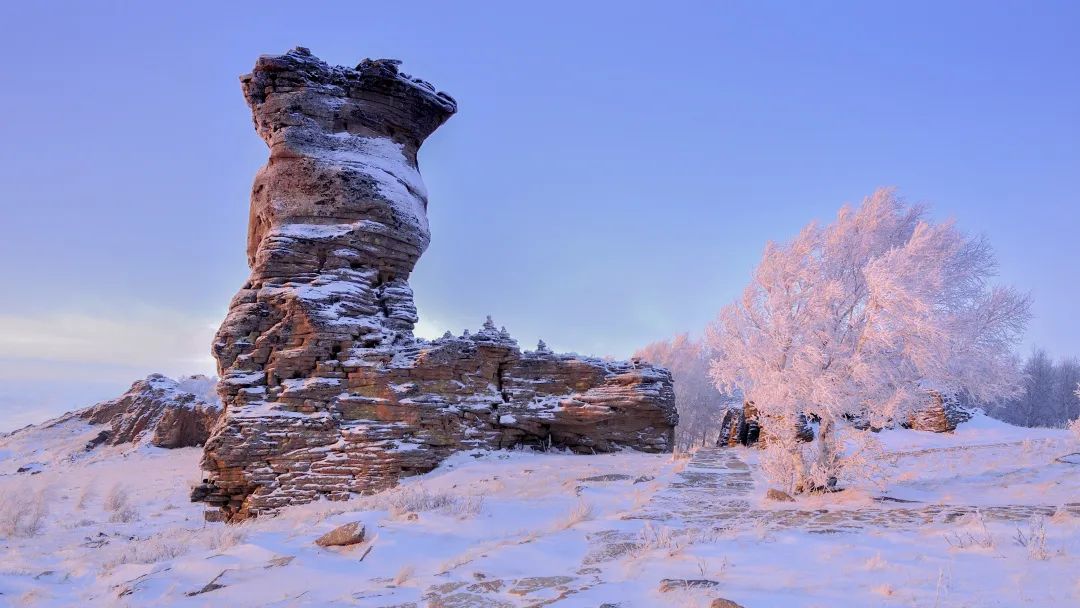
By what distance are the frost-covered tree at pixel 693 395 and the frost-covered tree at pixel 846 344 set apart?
33.2 metres

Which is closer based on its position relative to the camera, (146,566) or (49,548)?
(146,566)

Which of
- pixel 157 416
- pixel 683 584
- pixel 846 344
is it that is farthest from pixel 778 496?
pixel 157 416

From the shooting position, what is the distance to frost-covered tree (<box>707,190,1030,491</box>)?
8.97m

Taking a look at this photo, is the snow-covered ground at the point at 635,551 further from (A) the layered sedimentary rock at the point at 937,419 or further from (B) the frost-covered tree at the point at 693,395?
(B) the frost-covered tree at the point at 693,395

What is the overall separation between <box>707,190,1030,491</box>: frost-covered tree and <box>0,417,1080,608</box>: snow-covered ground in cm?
119

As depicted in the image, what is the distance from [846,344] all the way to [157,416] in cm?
3355

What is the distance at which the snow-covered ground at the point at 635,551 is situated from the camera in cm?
411

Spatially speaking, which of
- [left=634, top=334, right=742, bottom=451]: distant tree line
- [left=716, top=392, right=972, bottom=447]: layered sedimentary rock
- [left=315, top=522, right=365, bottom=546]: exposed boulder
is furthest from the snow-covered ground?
[left=634, top=334, right=742, bottom=451]: distant tree line

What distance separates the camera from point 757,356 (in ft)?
33.0

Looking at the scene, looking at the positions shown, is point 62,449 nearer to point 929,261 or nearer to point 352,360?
point 352,360

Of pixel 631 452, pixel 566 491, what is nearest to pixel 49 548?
pixel 566 491

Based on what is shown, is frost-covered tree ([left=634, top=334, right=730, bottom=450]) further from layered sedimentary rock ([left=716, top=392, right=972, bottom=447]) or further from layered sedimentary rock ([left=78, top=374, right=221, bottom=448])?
layered sedimentary rock ([left=78, top=374, right=221, bottom=448])

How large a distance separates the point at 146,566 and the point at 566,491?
6511 mm

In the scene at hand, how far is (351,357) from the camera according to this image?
18.4m
